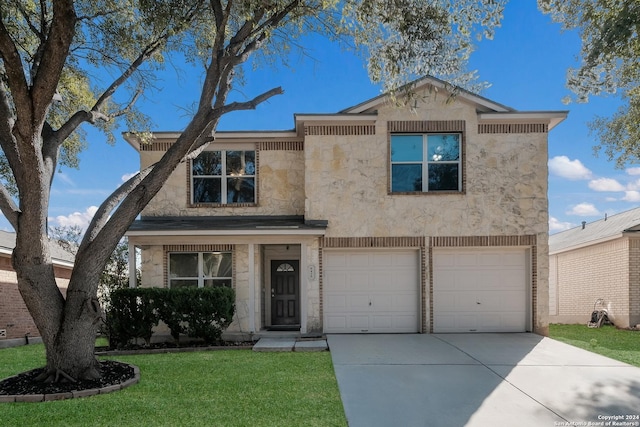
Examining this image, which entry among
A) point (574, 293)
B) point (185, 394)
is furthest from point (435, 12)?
point (574, 293)

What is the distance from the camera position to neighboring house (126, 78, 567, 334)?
11.5 m

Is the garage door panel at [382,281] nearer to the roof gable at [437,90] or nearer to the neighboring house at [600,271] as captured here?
the roof gable at [437,90]

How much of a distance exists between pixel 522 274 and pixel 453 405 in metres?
7.12

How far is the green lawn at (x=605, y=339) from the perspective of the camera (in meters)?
9.11

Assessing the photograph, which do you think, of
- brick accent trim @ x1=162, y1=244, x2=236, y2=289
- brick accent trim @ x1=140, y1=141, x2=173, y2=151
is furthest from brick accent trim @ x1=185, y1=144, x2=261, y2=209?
brick accent trim @ x1=162, y1=244, x2=236, y2=289

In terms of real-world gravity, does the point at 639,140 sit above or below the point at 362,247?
above

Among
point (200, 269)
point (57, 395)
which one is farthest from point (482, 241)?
point (57, 395)

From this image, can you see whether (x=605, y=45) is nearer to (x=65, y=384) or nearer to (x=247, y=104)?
(x=247, y=104)

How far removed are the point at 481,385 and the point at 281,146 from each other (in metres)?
8.14

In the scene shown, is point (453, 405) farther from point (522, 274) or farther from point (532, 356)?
point (522, 274)

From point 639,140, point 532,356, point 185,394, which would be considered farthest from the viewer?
point 639,140

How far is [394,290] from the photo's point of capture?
38.6 feet

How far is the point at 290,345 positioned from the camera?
384 inches

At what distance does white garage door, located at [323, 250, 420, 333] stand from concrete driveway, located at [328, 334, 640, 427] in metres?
1.58
